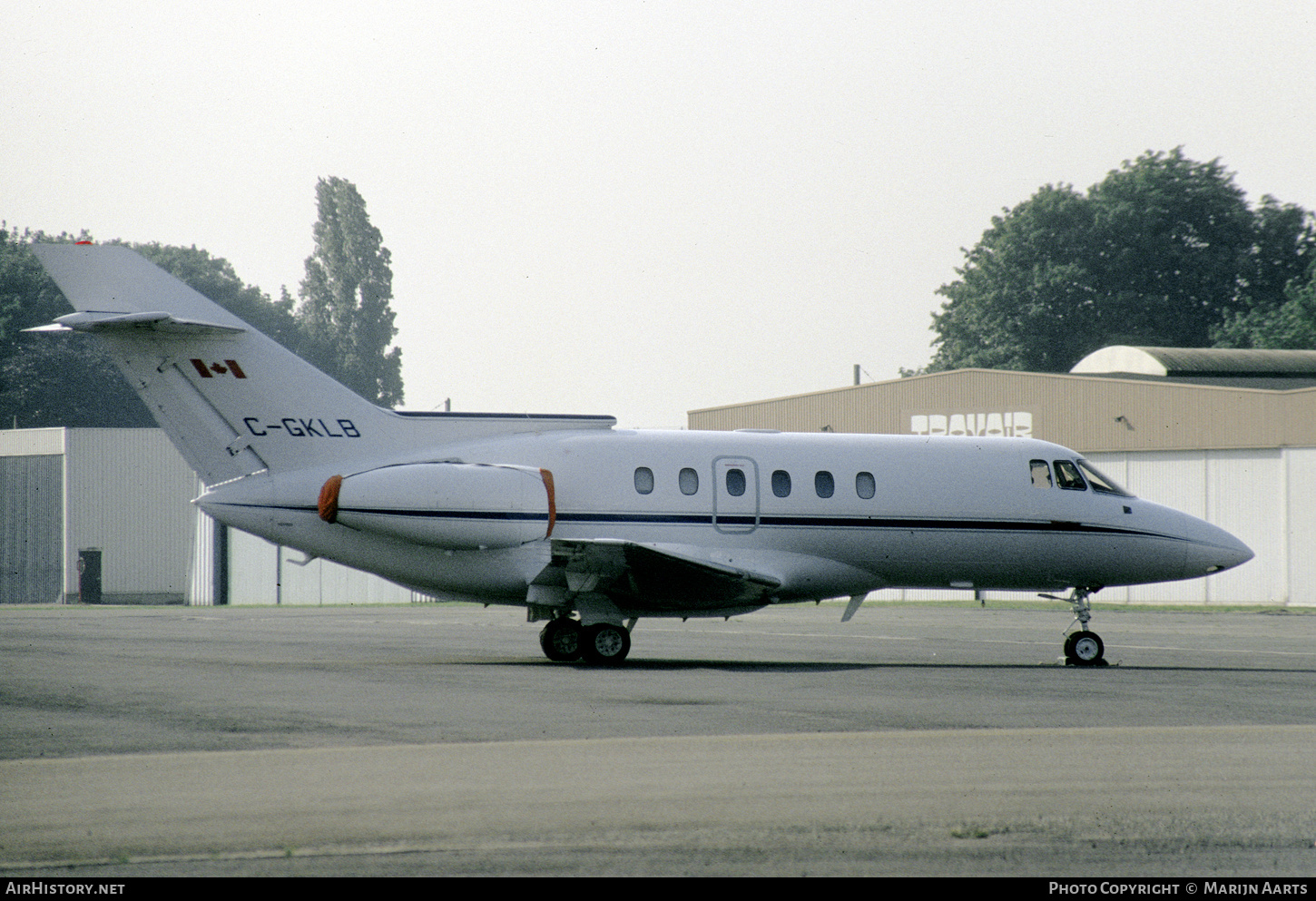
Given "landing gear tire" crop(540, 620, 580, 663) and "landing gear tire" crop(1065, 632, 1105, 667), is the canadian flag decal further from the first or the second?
"landing gear tire" crop(1065, 632, 1105, 667)

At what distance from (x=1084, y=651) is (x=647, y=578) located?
6320mm

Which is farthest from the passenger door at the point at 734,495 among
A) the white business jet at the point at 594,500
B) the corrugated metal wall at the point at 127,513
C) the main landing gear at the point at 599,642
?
the corrugated metal wall at the point at 127,513

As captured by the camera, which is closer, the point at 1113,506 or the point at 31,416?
the point at 1113,506

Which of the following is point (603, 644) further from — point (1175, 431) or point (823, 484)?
point (1175, 431)

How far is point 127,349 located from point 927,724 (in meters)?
12.0

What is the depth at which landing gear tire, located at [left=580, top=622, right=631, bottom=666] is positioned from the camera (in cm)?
1972

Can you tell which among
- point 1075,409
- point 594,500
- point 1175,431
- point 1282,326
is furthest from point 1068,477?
point 1282,326

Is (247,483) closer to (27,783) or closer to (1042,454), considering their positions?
(27,783)

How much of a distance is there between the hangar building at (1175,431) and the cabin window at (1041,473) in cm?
1995

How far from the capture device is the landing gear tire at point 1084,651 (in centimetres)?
2045

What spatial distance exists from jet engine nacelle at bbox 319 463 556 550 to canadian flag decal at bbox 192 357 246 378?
2.06m

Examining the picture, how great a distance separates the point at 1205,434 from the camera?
4094 cm

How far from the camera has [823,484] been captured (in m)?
21.1
